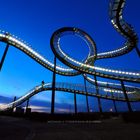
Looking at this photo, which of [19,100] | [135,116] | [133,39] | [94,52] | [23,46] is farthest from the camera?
[19,100]

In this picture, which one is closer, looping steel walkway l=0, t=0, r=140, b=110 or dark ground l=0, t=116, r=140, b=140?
dark ground l=0, t=116, r=140, b=140

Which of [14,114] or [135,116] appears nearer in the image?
[135,116]

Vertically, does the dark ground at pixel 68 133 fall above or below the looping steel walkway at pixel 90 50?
below

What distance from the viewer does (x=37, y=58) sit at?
1267 inches

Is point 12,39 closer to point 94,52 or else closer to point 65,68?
point 65,68

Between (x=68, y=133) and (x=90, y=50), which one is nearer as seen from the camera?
(x=68, y=133)

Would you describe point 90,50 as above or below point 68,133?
above

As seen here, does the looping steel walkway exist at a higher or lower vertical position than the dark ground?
higher

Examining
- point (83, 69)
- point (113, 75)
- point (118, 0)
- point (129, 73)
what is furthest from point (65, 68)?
point (118, 0)

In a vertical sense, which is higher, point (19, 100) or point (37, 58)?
point (37, 58)

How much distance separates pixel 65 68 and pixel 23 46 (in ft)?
36.1

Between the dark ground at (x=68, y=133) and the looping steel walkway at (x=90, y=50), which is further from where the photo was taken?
the looping steel walkway at (x=90, y=50)

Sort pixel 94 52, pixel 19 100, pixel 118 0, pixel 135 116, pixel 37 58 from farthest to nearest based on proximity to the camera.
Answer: pixel 19 100, pixel 94 52, pixel 37 58, pixel 118 0, pixel 135 116

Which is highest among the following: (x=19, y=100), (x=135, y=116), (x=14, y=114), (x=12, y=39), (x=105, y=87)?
(x=12, y=39)
